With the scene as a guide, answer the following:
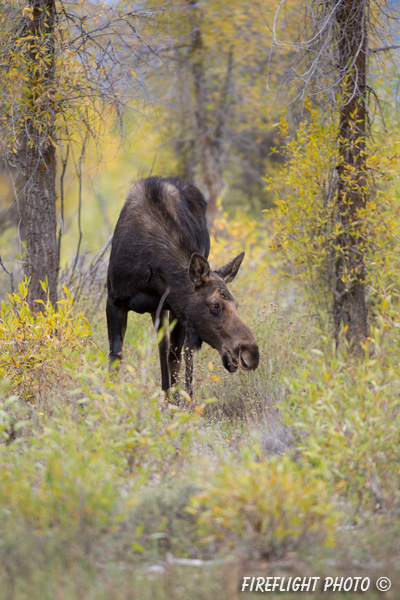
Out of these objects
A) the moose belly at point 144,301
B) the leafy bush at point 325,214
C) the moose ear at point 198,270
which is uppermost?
the leafy bush at point 325,214

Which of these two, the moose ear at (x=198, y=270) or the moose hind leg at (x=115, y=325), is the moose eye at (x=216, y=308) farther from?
the moose hind leg at (x=115, y=325)

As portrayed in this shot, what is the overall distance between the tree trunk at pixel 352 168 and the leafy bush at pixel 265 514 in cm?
362

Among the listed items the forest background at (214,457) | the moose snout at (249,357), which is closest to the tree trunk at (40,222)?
the forest background at (214,457)

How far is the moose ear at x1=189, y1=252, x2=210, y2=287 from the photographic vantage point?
5.74 m

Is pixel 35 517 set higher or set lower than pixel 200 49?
lower

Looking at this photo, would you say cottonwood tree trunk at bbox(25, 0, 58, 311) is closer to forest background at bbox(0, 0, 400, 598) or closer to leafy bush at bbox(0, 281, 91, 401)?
forest background at bbox(0, 0, 400, 598)

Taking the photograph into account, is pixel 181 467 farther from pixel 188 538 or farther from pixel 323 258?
pixel 323 258

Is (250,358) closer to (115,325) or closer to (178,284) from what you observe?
(178,284)

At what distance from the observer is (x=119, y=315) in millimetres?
6387

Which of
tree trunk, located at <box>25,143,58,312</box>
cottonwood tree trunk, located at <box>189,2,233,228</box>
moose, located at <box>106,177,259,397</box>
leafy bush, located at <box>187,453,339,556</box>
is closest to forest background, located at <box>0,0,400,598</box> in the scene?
leafy bush, located at <box>187,453,339,556</box>

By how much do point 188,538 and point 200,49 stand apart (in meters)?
13.9

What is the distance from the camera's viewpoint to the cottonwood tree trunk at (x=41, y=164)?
6.12m

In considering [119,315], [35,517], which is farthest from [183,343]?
[35,517]

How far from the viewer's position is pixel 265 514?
3068 millimetres
